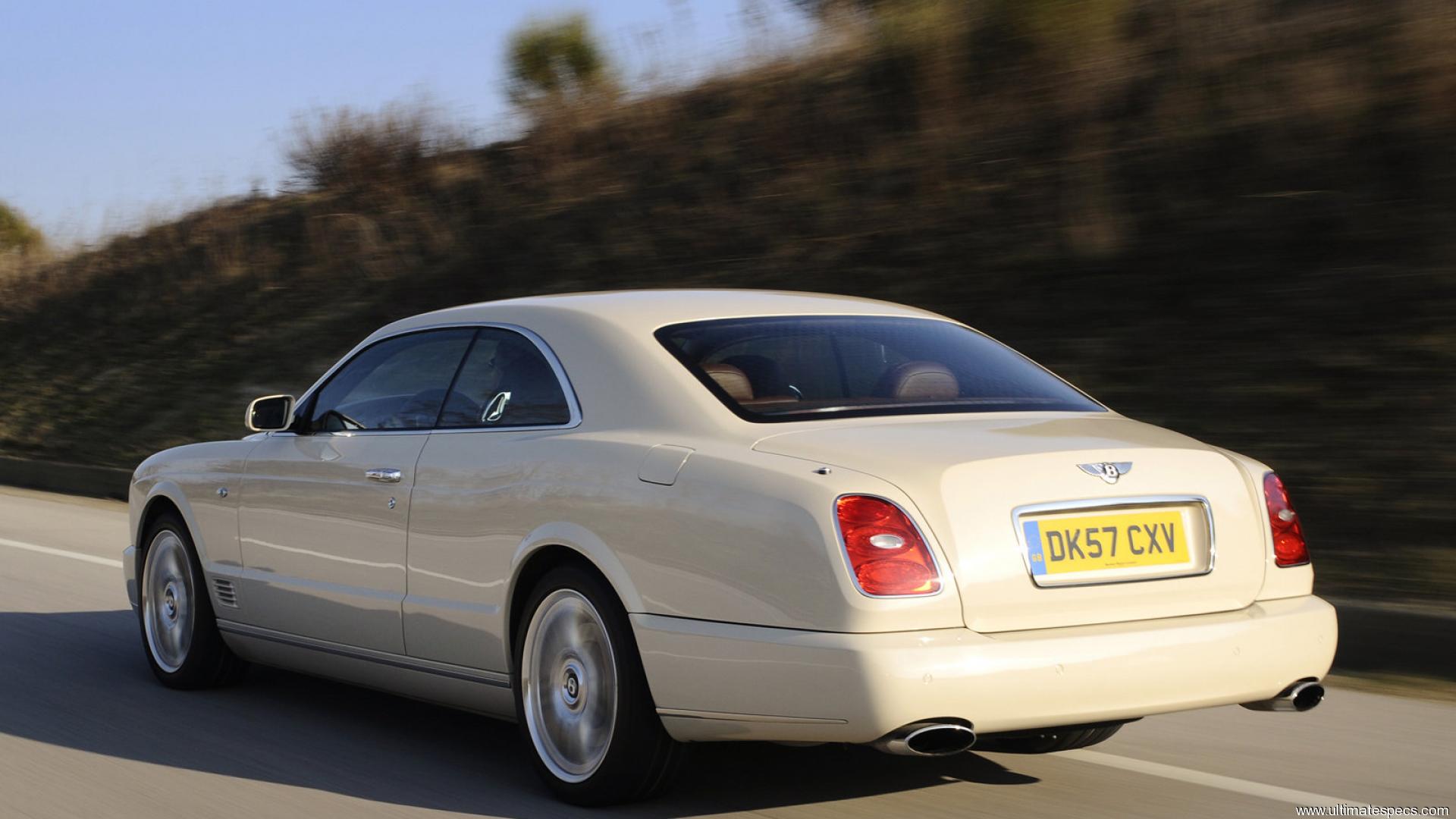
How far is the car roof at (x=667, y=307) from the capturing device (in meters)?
5.16

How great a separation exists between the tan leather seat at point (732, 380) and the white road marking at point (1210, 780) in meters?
1.67

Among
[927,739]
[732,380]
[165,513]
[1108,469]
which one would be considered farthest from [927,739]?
[165,513]

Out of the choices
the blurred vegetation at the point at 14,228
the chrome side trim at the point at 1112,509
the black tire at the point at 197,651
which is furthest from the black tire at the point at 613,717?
the blurred vegetation at the point at 14,228

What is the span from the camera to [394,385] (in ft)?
19.4

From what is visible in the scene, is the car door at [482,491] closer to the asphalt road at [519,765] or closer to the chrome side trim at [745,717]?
the asphalt road at [519,765]

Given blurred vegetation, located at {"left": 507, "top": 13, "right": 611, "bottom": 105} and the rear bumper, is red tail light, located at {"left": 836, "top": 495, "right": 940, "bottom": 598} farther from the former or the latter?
blurred vegetation, located at {"left": 507, "top": 13, "right": 611, "bottom": 105}

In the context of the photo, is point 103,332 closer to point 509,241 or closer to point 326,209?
point 326,209

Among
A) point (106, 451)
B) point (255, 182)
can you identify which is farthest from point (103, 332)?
point (106, 451)

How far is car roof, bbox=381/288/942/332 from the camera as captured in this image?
5.16 meters

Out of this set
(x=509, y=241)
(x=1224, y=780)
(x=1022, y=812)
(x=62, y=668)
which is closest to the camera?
(x=1022, y=812)

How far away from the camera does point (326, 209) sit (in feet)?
83.3

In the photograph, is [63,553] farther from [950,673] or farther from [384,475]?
[950,673]

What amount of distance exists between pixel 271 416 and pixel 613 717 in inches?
98.4

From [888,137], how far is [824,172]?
72 cm
